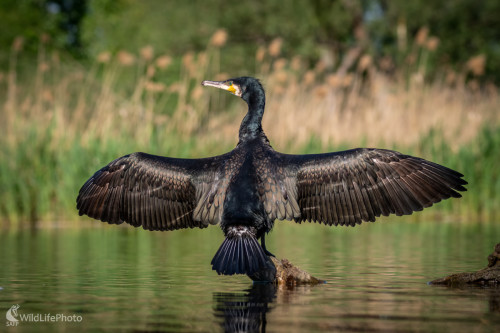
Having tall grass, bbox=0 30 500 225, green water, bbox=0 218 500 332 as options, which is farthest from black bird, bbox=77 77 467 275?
tall grass, bbox=0 30 500 225

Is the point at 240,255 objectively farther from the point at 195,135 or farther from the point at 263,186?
the point at 195,135

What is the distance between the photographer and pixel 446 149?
1348cm

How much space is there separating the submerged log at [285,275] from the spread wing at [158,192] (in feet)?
1.78

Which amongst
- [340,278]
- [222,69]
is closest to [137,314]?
[340,278]

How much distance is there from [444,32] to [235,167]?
82.7ft

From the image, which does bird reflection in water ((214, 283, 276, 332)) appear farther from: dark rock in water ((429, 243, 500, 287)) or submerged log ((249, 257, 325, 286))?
dark rock in water ((429, 243, 500, 287))

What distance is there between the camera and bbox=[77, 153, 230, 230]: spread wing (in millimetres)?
6199

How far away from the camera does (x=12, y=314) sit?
4352 mm

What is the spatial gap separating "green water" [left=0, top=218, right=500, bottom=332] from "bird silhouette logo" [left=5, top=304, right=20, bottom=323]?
3 centimetres

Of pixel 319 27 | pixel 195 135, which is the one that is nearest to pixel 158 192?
pixel 195 135

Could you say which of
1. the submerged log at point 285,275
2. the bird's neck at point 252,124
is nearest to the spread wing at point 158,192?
the bird's neck at point 252,124

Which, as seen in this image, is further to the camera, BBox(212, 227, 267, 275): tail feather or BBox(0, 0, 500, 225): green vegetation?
BBox(0, 0, 500, 225): green vegetation

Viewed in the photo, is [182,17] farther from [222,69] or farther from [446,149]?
[446,149]

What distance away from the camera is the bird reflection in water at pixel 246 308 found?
3953mm
